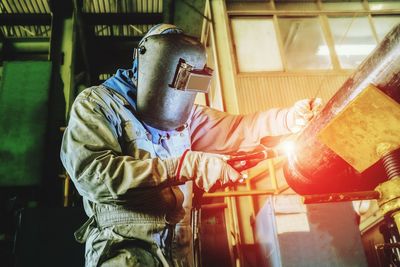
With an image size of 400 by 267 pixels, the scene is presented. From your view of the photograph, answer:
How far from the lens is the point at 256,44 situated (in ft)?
23.3

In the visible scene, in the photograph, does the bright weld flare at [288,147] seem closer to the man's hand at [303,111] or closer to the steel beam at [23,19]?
the man's hand at [303,111]

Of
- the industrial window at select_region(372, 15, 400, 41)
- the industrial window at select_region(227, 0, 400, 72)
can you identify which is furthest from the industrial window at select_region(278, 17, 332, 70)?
the industrial window at select_region(372, 15, 400, 41)

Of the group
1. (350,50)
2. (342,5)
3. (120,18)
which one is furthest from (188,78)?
(120,18)

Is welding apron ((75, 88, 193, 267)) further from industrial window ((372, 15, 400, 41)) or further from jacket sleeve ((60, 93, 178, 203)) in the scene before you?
industrial window ((372, 15, 400, 41))

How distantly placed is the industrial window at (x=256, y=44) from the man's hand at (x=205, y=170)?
493cm

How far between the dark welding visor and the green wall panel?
403 centimetres

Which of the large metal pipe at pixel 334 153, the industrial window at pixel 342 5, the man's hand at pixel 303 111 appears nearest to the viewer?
the large metal pipe at pixel 334 153

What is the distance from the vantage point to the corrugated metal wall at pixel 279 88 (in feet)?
20.8

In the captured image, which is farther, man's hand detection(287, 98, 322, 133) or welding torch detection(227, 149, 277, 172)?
man's hand detection(287, 98, 322, 133)

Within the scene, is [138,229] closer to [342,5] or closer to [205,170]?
[205,170]

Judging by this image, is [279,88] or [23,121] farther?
[279,88]

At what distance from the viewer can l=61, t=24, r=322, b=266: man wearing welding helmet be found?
2.08 meters

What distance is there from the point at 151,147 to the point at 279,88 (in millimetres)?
4514

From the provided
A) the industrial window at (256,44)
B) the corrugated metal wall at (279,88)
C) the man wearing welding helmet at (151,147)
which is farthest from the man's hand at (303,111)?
the industrial window at (256,44)
